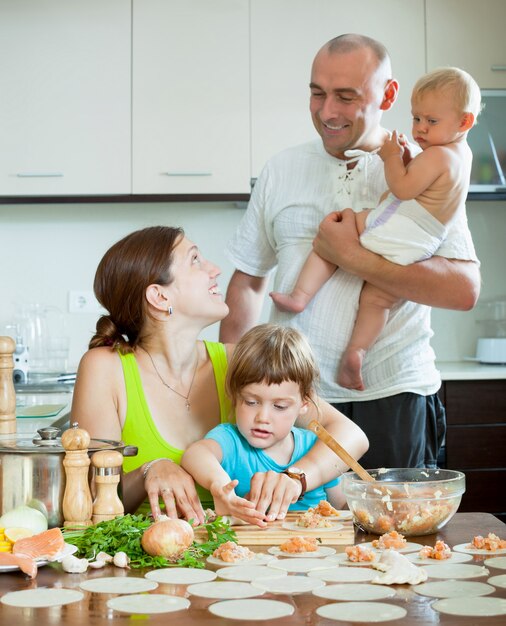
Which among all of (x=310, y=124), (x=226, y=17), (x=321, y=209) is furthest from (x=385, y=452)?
(x=226, y=17)

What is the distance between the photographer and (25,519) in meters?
1.23

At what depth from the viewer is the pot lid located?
127cm

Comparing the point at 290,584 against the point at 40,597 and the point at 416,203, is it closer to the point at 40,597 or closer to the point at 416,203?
the point at 40,597

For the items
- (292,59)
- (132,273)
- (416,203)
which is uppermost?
(292,59)

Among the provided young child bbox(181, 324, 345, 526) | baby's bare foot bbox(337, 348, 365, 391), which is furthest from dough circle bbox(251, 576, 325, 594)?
baby's bare foot bbox(337, 348, 365, 391)

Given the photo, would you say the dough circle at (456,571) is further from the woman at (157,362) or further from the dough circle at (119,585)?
the woman at (157,362)

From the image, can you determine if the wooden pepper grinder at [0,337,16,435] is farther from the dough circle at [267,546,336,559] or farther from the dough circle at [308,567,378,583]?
the dough circle at [308,567,378,583]

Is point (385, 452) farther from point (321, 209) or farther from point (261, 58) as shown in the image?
point (261, 58)

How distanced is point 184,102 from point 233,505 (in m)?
2.57

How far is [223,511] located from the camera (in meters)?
1.42

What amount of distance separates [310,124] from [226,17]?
1.75 feet

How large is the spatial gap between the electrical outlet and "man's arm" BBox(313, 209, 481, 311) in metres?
1.98

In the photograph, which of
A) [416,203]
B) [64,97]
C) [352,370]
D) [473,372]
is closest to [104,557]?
[352,370]

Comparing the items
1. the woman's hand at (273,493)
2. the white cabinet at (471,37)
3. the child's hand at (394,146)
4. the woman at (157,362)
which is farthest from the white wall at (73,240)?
the woman's hand at (273,493)
